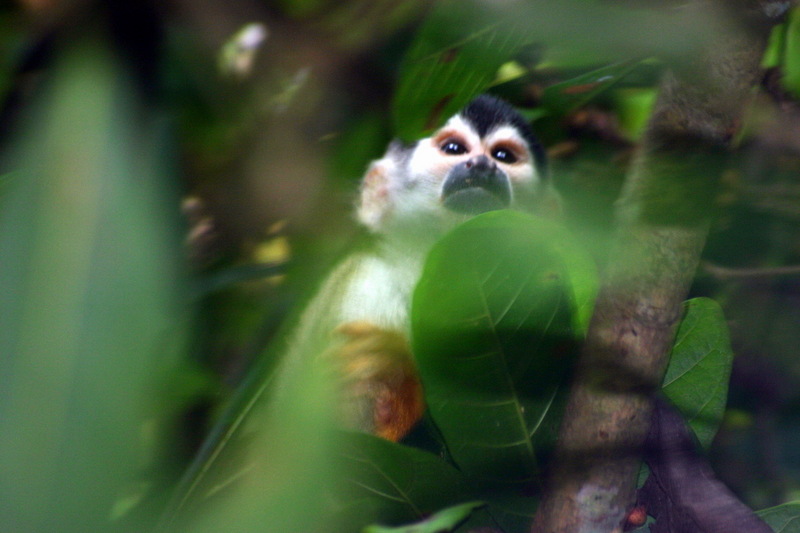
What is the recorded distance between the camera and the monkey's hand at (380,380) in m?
1.02

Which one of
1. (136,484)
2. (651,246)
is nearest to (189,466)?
(136,484)

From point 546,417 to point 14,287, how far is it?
0.52m

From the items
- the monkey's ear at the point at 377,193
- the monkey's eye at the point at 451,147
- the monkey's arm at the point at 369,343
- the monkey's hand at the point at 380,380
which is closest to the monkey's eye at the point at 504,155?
the monkey's eye at the point at 451,147

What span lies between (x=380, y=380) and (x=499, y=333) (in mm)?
533

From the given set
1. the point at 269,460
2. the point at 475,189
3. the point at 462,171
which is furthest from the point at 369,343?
the point at 462,171

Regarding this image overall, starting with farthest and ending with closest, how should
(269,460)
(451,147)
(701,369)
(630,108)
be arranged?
(451,147)
(630,108)
(701,369)
(269,460)

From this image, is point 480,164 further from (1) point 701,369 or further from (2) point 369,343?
(1) point 701,369

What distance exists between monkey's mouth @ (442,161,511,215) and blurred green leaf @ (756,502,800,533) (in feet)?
3.56

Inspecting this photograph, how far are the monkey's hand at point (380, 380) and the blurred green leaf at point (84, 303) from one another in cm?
36

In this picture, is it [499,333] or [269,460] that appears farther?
[499,333]

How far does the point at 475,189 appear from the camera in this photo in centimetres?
184

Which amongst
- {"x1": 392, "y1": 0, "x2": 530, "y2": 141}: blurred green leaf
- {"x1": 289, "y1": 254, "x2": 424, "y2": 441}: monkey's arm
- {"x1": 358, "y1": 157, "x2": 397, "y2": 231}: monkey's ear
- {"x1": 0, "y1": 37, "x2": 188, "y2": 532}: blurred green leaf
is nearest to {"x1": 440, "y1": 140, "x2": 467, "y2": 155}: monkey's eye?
{"x1": 358, "y1": 157, "x2": 397, "y2": 231}: monkey's ear

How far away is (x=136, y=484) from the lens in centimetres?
58

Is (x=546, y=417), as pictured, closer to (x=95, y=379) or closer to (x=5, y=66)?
(x=95, y=379)
